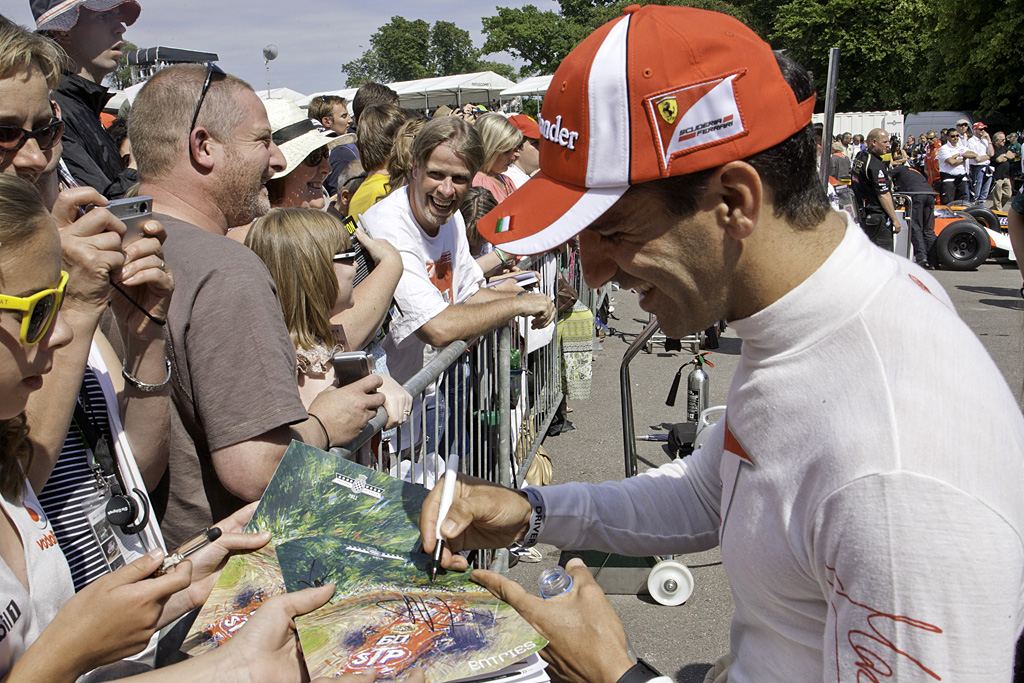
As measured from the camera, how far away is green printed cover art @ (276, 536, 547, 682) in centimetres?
Answer: 144

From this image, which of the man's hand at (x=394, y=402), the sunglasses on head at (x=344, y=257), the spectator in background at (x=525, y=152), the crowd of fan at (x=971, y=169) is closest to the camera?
the man's hand at (x=394, y=402)

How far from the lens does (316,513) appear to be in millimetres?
1637

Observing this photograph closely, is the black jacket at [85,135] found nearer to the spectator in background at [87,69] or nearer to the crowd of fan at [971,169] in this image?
the spectator in background at [87,69]

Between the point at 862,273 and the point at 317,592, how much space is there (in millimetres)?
1179

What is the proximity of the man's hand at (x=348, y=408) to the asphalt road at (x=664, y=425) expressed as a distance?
74.8 inches

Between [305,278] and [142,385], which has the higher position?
[305,278]

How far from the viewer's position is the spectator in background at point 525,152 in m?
7.14

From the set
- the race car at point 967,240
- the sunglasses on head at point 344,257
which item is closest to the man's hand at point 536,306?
the sunglasses on head at point 344,257

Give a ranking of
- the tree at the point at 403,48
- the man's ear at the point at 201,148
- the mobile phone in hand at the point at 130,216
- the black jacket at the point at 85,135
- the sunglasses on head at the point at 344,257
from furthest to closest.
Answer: the tree at the point at 403,48 < the black jacket at the point at 85,135 < the sunglasses on head at the point at 344,257 < the man's ear at the point at 201,148 < the mobile phone in hand at the point at 130,216

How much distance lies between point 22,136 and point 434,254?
90.1 inches

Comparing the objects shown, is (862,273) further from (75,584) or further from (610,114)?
(75,584)

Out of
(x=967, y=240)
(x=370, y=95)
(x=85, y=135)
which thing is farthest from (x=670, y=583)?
(x=967, y=240)

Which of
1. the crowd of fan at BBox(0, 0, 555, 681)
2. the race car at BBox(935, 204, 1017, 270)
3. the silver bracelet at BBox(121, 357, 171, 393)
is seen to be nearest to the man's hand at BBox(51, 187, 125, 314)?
the crowd of fan at BBox(0, 0, 555, 681)

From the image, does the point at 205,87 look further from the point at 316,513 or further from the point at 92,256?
the point at 316,513
